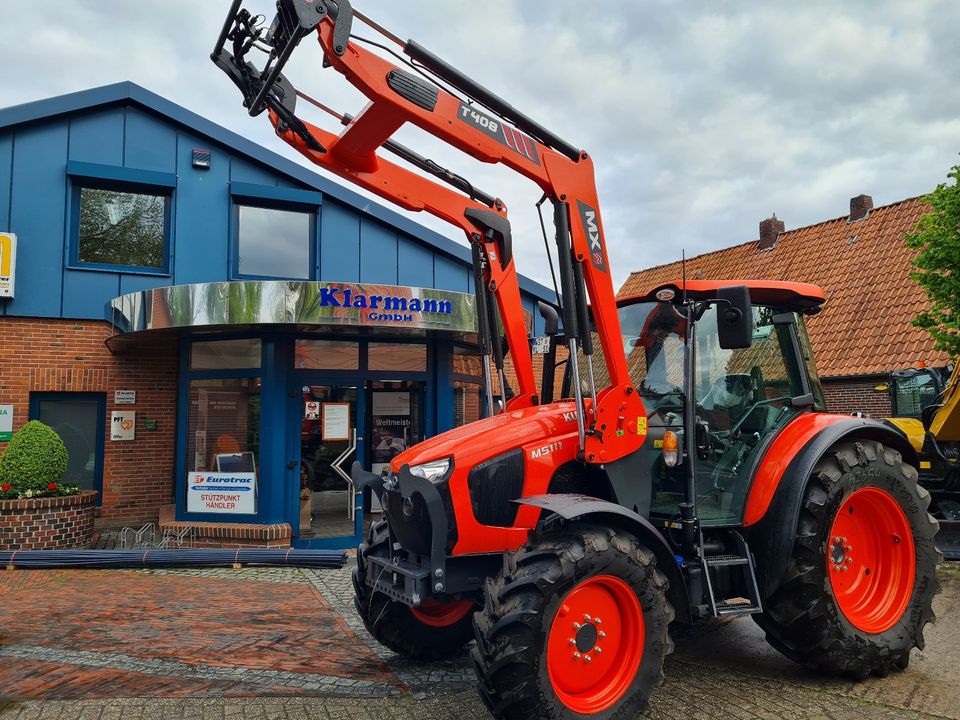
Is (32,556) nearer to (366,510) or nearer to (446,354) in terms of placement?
(366,510)

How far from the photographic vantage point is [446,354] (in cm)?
1048

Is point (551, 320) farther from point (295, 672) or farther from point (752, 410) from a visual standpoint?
point (295, 672)

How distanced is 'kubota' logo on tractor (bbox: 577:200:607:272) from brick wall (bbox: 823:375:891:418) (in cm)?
1275

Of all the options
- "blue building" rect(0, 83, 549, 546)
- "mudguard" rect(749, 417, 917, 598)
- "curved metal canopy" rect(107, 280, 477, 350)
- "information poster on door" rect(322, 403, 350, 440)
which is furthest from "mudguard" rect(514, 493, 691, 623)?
"information poster on door" rect(322, 403, 350, 440)

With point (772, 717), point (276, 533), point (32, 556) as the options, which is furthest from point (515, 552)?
point (32, 556)

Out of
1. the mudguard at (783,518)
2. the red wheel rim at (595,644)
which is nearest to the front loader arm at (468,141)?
the red wheel rim at (595,644)

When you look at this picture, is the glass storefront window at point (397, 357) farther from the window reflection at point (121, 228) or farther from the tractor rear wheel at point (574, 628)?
the tractor rear wheel at point (574, 628)

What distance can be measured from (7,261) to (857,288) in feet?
56.1

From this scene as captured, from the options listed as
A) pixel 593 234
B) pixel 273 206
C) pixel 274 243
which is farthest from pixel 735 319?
pixel 273 206

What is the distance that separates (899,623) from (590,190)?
3301 millimetres

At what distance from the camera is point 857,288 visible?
1736 cm

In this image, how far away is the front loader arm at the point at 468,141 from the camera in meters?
3.57

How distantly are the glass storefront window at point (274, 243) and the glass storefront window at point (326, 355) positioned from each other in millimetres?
2301

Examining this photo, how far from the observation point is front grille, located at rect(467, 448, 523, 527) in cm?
369
